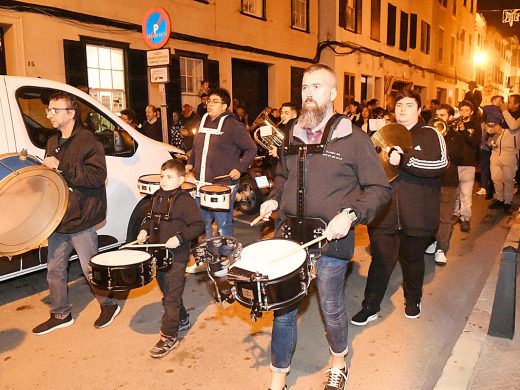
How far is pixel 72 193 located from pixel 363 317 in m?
2.76

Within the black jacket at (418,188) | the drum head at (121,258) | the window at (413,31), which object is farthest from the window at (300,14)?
the drum head at (121,258)

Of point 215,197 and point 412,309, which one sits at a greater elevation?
point 215,197

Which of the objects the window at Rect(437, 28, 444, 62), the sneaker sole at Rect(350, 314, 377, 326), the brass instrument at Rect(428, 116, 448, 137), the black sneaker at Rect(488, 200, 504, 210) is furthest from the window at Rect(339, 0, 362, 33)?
the sneaker sole at Rect(350, 314, 377, 326)

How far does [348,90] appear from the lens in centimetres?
2147

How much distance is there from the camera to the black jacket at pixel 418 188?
4324 mm

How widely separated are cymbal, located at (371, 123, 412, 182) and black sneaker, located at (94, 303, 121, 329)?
2769 millimetres

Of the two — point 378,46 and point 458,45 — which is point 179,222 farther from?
point 458,45

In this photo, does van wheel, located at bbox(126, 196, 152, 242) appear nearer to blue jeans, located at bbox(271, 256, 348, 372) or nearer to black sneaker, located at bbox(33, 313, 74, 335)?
black sneaker, located at bbox(33, 313, 74, 335)

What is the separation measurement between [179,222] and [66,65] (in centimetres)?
740

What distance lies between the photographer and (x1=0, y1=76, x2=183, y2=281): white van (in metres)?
4.63

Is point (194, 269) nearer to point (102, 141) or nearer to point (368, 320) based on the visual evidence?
point (102, 141)

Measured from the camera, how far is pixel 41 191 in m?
3.76

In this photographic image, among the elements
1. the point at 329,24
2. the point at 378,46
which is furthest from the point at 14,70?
the point at 378,46

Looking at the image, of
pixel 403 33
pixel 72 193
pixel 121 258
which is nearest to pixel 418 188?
pixel 121 258
